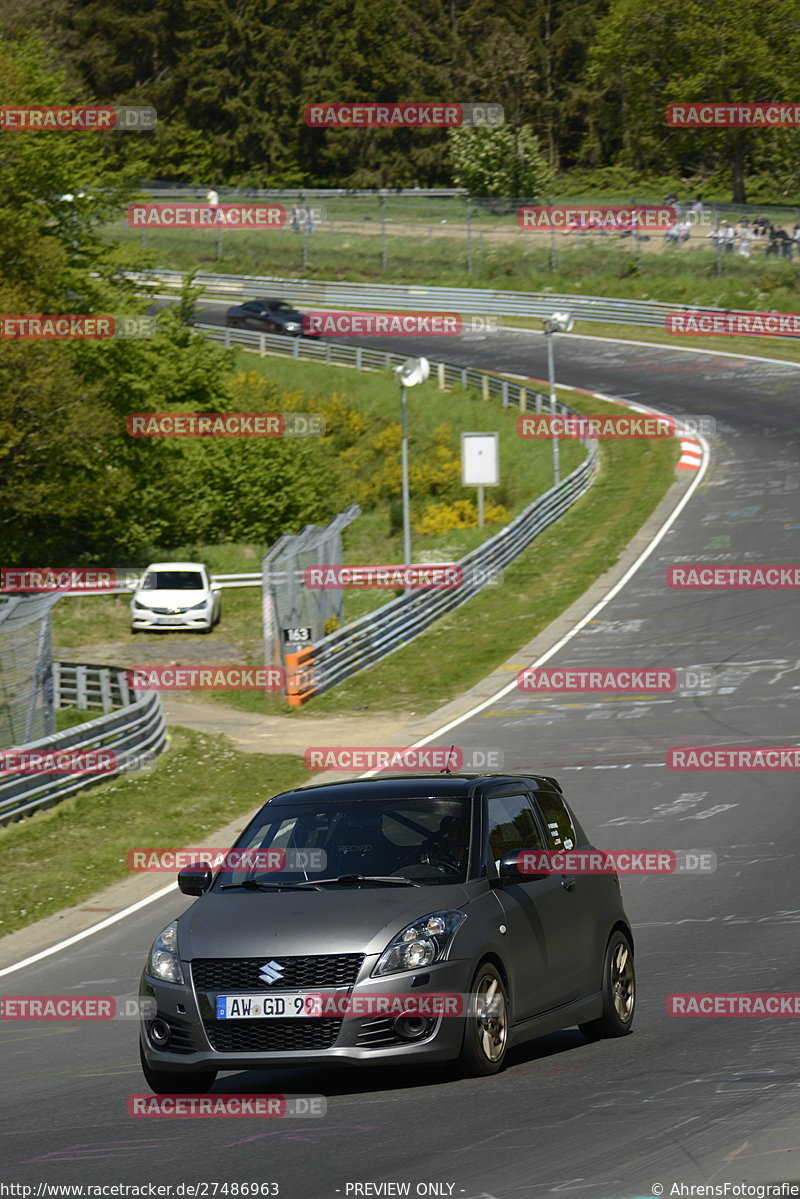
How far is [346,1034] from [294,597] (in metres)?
24.3

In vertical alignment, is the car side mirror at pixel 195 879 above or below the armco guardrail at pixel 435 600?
above

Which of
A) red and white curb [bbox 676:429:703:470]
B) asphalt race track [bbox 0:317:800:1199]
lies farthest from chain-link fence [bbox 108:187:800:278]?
asphalt race track [bbox 0:317:800:1199]

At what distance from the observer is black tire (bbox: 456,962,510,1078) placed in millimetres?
8453

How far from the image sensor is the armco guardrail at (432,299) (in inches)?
2790

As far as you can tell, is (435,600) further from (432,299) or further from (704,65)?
(704,65)

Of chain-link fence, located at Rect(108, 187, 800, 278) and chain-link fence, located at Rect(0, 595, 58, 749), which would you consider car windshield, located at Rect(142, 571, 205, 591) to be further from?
chain-link fence, located at Rect(108, 187, 800, 278)

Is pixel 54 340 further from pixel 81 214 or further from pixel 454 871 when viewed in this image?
pixel 454 871

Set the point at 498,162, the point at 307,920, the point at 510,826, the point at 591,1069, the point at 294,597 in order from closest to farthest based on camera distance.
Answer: the point at 307,920 < the point at 591,1069 < the point at 510,826 < the point at 294,597 < the point at 498,162

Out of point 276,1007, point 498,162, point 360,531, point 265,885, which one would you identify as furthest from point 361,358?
point 276,1007

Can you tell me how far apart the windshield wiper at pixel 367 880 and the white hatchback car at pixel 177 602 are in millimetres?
32275

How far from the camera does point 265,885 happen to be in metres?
9.11

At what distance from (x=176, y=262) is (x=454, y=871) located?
82.2m

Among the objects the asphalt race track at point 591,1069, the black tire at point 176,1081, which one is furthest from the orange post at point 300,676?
the black tire at point 176,1081

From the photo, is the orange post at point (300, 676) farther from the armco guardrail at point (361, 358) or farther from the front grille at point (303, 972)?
the armco guardrail at point (361, 358)
